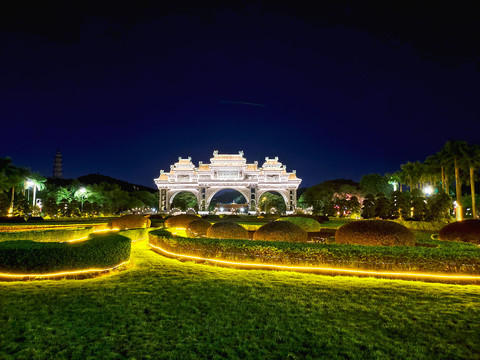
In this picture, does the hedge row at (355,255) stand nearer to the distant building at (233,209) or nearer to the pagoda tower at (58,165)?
the distant building at (233,209)

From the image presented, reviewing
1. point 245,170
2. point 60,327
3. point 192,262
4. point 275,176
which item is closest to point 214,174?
point 245,170

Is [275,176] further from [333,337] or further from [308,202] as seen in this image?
[333,337]

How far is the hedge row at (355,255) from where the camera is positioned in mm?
8031

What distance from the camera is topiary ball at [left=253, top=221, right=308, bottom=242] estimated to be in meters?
12.6

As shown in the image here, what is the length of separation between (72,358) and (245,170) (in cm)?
5708

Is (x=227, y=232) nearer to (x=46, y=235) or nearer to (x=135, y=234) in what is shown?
Answer: (x=135, y=234)

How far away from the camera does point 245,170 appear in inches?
2389

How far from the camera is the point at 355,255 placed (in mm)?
8656

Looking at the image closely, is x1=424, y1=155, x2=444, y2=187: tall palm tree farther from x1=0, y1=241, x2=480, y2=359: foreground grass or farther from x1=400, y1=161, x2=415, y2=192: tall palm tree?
x1=0, y1=241, x2=480, y2=359: foreground grass

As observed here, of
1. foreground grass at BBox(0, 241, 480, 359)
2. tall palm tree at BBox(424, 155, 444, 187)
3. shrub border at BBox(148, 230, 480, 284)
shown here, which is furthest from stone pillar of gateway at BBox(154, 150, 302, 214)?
foreground grass at BBox(0, 241, 480, 359)

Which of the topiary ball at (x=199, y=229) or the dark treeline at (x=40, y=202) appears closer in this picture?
the topiary ball at (x=199, y=229)

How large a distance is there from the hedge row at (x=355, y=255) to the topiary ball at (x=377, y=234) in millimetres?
1247

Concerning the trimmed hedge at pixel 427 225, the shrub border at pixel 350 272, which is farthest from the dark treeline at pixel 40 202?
the trimmed hedge at pixel 427 225

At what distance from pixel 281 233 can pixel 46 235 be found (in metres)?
10.7
